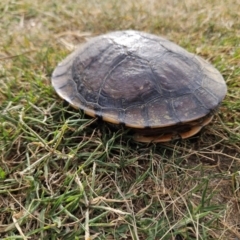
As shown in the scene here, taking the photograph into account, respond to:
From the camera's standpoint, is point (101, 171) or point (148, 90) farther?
point (148, 90)

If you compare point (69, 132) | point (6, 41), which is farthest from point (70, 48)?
point (69, 132)

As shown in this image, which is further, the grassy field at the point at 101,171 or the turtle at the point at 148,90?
the turtle at the point at 148,90

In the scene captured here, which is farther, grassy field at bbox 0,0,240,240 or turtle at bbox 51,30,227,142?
turtle at bbox 51,30,227,142

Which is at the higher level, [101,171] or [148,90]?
[148,90]

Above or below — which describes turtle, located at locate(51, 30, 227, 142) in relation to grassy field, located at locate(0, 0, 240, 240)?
above
